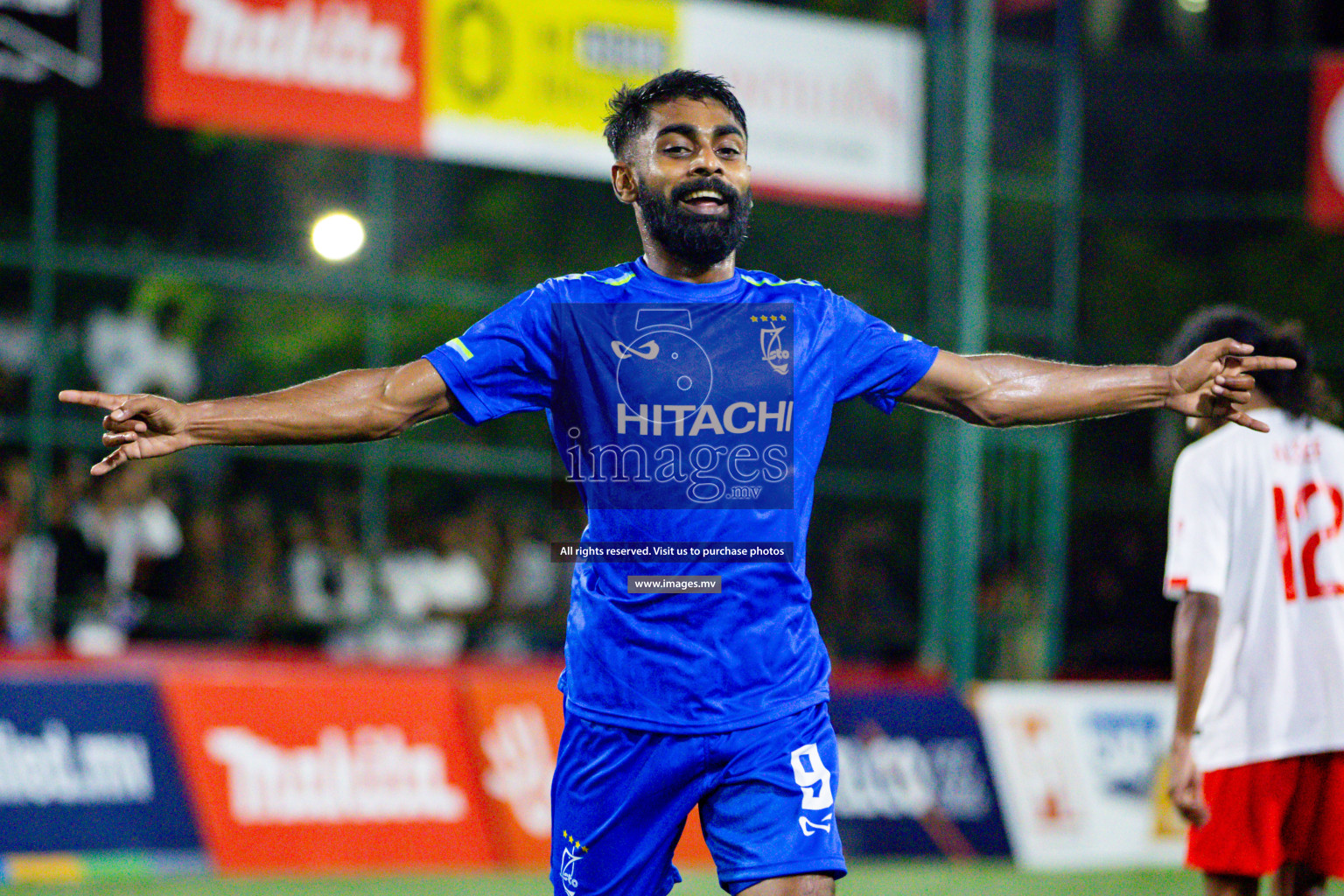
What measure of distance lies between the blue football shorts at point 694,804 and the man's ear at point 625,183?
1356 millimetres

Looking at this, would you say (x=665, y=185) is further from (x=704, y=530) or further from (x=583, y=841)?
(x=583, y=841)

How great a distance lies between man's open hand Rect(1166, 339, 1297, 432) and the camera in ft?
13.2

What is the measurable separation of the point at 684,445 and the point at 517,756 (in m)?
5.99

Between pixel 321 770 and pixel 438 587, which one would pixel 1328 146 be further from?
pixel 321 770

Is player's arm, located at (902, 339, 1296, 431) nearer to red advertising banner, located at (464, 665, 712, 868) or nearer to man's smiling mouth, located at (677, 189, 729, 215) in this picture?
man's smiling mouth, located at (677, 189, 729, 215)

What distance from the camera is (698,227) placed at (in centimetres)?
394

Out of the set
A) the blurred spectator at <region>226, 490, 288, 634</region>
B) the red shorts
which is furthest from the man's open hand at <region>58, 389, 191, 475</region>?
the blurred spectator at <region>226, 490, 288, 634</region>

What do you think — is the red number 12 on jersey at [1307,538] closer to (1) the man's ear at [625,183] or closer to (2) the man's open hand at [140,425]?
(1) the man's ear at [625,183]

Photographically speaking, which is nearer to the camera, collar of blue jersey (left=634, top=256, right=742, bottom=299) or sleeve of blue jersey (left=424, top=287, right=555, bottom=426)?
sleeve of blue jersey (left=424, top=287, right=555, bottom=426)

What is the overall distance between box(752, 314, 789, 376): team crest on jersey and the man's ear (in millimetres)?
471

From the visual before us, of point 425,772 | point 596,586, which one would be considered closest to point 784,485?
point 596,586

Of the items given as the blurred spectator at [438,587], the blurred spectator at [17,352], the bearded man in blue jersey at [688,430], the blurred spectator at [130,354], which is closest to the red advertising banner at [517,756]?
the blurred spectator at [438,587]

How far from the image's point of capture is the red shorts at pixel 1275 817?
493 centimetres

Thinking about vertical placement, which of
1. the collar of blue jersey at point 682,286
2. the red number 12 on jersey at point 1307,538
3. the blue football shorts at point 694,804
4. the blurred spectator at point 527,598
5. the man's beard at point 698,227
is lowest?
the blurred spectator at point 527,598
